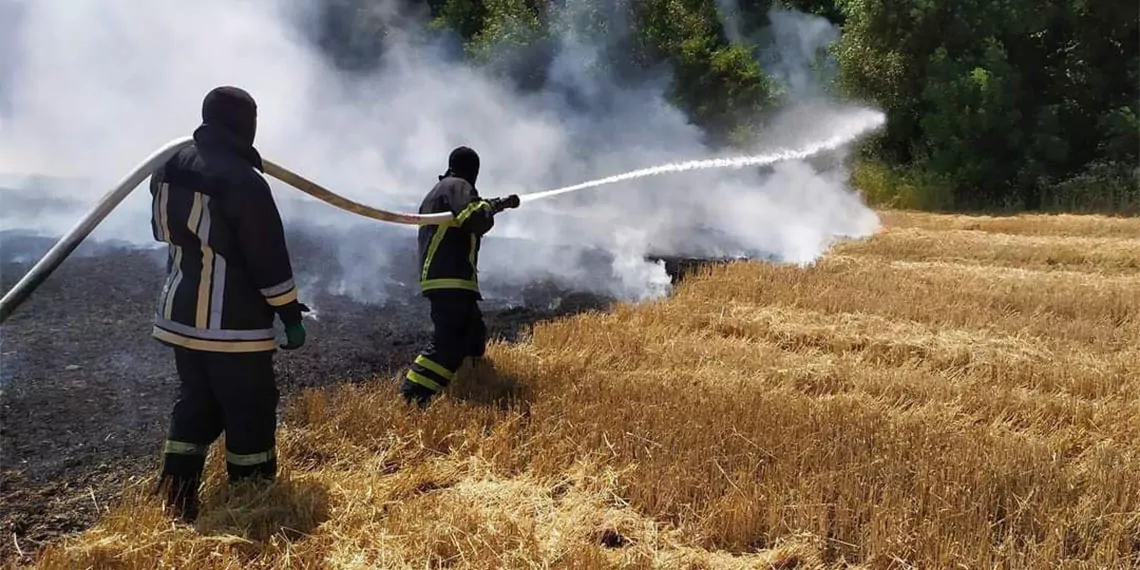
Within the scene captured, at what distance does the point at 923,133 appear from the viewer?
1959cm

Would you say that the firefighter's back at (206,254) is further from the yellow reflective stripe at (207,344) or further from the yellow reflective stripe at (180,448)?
the yellow reflective stripe at (180,448)

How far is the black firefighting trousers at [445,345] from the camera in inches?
195

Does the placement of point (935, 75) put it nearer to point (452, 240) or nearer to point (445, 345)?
point (452, 240)

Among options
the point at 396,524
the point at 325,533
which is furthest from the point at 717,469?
the point at 325,533

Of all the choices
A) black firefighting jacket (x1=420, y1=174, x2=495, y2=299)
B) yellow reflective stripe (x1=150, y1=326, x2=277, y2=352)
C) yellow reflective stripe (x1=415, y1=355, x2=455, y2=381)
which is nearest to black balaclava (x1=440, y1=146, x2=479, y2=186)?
black firefighting jacket (x1=420, y1=174, x2=495, y2=299)

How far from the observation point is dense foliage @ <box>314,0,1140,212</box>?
1741cm

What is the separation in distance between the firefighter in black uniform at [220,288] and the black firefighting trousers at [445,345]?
1431mm

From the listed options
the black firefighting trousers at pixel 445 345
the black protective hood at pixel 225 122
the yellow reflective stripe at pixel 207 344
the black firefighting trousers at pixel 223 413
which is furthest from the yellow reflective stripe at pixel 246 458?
the black firefighting trousers at pixel 445 345

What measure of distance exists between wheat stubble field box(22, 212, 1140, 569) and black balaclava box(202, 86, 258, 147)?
1463 millimetres

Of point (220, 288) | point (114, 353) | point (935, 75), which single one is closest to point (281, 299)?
point (220, 288)

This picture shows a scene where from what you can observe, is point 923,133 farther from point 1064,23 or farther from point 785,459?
point 785,459

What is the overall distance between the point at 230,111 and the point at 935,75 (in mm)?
17708

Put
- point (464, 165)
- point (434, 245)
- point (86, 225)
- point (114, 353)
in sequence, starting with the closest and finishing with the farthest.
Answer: point (86, 225)
point (434, 245)
point (464, 165)
point (114, 353)

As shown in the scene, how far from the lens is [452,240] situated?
516 centimetres
